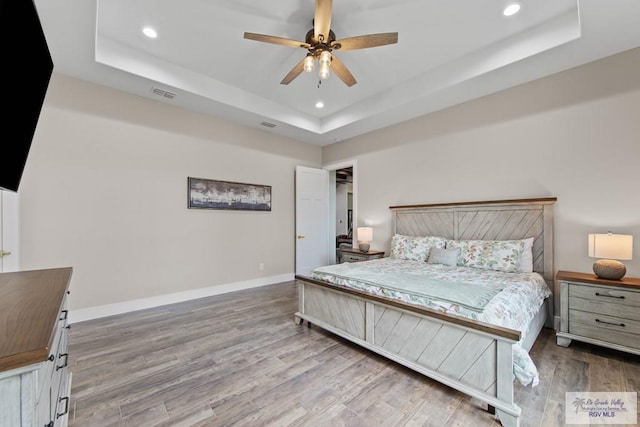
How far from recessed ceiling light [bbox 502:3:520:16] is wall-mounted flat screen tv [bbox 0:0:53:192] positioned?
3488mm

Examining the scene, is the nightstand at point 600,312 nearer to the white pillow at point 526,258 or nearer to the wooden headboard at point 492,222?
the white pillow at point 526,258

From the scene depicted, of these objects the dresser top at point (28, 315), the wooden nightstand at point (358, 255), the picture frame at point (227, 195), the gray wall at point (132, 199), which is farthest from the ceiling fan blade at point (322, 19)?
the wooden nightstand at point (358, 255)

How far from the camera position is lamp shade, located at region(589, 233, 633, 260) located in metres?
2.39

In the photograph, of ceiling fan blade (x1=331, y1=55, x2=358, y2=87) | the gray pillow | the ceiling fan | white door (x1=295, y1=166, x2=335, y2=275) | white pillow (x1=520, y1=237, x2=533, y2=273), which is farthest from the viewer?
white door (x1=295, y1=166, x2=335, y2=275)

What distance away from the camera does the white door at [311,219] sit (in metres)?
5.48

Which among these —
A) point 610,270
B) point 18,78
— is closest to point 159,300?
point 18,78

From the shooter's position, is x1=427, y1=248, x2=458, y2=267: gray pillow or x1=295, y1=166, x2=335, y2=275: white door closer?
x1=427, y1=248, x2=458, y2=267: gray pillow

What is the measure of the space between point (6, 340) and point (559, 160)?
4422 mm

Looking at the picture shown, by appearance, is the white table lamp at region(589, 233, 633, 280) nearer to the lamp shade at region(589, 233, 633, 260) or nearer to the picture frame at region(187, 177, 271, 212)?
the lamp shade at region(589, 233, 633, 260)

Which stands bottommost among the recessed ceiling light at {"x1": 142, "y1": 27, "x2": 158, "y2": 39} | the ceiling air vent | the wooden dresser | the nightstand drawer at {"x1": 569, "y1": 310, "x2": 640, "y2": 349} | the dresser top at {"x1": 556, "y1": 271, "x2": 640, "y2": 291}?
the nightstand drawer at {"x1": 569, "y1": 310, "x2": 640, "y2": 349}

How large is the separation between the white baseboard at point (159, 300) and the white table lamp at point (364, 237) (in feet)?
5.81

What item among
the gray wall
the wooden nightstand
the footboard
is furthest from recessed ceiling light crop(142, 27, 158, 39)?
the wooden nightstand

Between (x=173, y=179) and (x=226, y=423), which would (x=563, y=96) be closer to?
(x=226, y=423)

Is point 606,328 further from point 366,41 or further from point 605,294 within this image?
point 366,41
